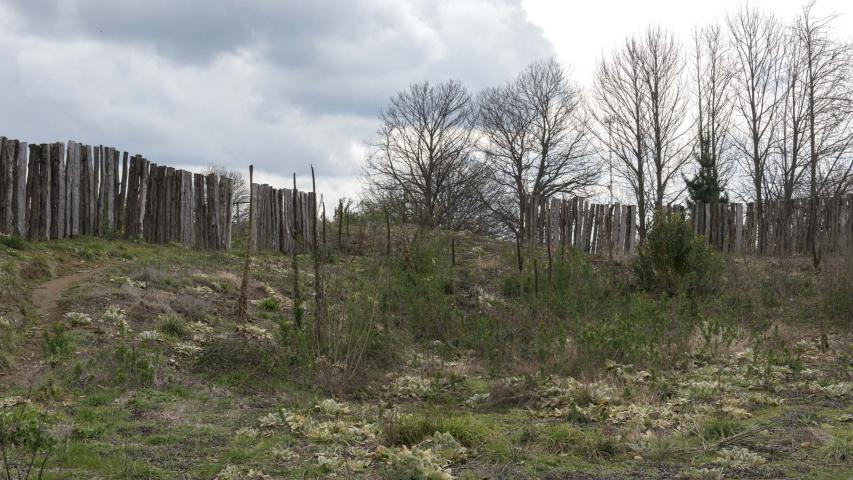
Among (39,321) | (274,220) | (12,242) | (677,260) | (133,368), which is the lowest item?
(133,368)

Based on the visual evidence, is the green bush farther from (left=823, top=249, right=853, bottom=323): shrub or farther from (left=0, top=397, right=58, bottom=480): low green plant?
(left=0, top=397, right=58, bottom=480): low green plant

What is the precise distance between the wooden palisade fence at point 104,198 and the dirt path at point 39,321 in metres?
1.59

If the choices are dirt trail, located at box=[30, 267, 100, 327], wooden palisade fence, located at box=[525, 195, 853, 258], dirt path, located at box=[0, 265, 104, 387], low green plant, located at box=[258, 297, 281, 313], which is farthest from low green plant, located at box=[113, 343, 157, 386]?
wooden palisade fence, located at box=[525, 195, 853, 258]

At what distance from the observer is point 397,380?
732 centimetres

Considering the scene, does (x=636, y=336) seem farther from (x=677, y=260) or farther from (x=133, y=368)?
(x=133, y=368)

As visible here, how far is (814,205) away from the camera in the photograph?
17.8 metres

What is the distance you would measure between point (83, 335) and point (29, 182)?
17.4ft

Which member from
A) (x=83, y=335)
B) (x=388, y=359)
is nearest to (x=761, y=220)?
(x=388, y=359)

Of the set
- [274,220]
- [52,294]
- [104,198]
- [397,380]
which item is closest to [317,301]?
[397,380]

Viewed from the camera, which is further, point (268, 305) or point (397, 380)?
point (268, 305)

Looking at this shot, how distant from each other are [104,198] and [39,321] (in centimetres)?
563

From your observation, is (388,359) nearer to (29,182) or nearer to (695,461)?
(695,461)

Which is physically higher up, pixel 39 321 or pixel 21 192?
pixel 21 192

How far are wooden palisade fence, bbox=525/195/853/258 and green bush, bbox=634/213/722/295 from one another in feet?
16.2
